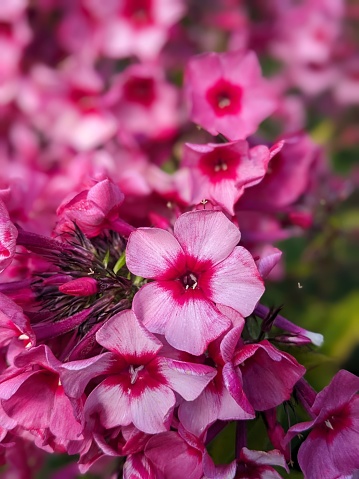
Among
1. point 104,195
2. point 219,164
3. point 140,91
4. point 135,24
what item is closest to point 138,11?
point 135,24

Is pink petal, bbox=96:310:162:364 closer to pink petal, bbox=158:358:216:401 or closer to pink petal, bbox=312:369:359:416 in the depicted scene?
pink petal, bbox=158:358:216:401

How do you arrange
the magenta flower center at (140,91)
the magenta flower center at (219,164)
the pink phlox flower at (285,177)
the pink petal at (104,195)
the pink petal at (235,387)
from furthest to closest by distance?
the magenta flower center at (140,91) < the pink phlox flower at (285,177) < the magenta flower center at (219,164) < the pink petal at (104,195) < the pink petal at (235,387)

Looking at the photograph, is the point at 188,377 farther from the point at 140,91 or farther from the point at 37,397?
the point at 140,91

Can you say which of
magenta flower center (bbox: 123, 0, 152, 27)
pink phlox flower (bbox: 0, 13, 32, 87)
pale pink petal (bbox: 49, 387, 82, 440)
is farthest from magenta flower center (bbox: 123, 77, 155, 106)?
pale pink petal (bbox: 49, 387, 82, 440)

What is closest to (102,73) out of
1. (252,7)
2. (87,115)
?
(87,115)

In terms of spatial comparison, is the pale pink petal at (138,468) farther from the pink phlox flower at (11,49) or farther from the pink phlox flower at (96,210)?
the pink phlox flower at (11,49)

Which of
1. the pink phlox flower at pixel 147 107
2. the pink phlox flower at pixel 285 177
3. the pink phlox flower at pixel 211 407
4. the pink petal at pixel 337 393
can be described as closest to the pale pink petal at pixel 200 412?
the pink phlox flower at pixel 211 407
